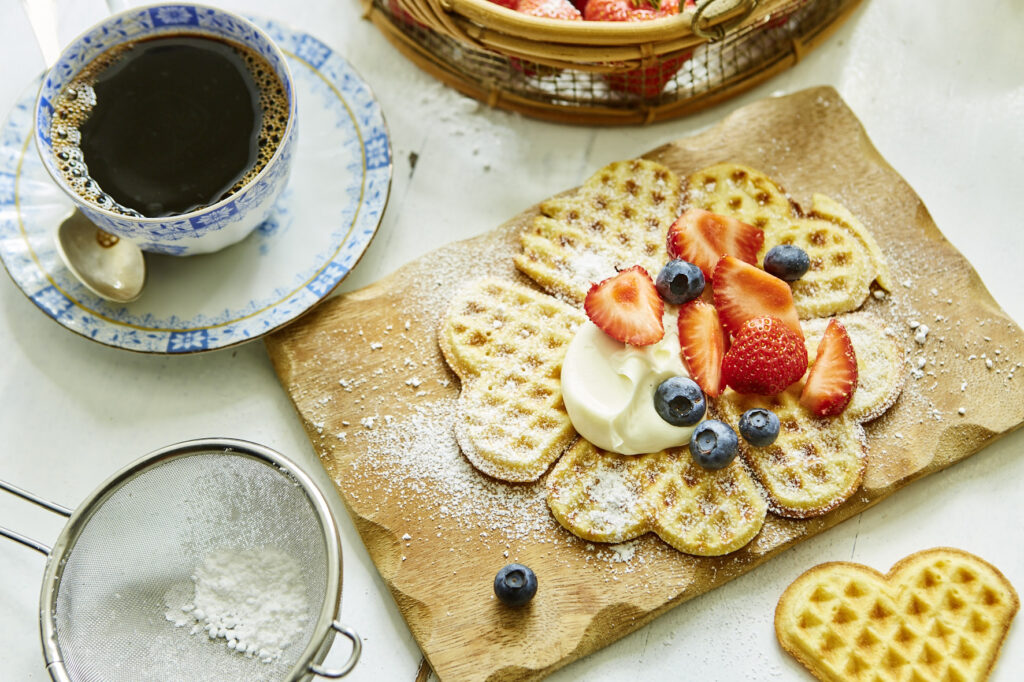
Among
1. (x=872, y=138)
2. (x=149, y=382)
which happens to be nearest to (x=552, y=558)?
(x=149, y=382)

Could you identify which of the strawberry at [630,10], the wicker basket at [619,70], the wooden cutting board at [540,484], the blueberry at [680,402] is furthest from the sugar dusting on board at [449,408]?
the strawberry at [630,10]

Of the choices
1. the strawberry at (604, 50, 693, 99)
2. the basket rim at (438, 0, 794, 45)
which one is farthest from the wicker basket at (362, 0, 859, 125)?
the basket rim at (438, 0, 794, 45)

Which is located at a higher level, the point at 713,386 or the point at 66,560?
the point at 713,386

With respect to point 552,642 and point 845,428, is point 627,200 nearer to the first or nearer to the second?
point 845,428

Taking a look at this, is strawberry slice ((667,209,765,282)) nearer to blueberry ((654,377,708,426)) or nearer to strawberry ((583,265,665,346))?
strawberry ((583,265,665,346))

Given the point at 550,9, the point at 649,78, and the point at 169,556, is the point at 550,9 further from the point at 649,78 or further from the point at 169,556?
the point at 169,556

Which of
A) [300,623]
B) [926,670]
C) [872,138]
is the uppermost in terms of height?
[872,138]
